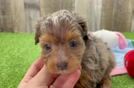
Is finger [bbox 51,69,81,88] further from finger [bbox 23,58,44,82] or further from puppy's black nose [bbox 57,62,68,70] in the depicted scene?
finger [bbox 23,58,44,82]

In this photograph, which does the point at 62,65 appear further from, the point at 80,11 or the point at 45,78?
the point at 80,11

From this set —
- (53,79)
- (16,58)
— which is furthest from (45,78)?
(16,58)

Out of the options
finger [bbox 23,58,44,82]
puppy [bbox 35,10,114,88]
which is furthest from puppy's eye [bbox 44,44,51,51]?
finger [bbox 23,58,44,82]

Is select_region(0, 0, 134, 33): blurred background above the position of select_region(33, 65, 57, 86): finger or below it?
above

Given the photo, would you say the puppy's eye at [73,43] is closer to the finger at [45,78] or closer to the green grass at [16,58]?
the finger at [45,78]

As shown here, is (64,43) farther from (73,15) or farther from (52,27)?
(73,15)

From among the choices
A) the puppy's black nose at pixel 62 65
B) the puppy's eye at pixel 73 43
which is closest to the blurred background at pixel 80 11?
the puppy's eye at pixel 73 43
